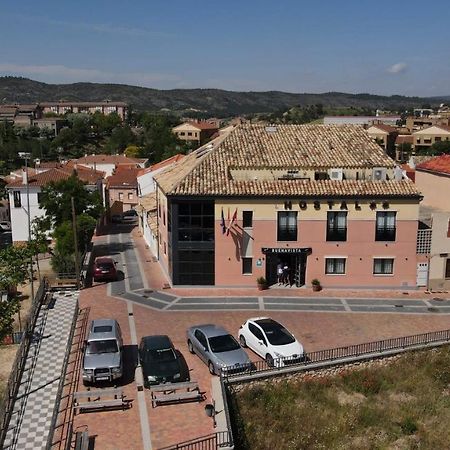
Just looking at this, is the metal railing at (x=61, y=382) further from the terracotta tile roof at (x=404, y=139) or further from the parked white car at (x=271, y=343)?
the terracotta tile roof at (x=404, y=139)

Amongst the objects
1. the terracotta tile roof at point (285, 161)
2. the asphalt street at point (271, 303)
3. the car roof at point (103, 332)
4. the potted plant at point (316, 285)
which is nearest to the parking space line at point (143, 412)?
the car roof at point (103, 332)

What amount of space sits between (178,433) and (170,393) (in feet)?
7.94

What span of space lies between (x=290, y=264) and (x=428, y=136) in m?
114

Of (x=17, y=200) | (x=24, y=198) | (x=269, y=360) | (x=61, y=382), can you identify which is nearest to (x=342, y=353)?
(x=269, y=360)

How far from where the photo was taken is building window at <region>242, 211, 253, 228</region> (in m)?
35.3

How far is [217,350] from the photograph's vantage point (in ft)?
77.1

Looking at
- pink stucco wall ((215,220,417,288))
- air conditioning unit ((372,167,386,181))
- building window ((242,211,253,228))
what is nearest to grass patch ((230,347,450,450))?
pink stucco wall ((215,220,417,288))

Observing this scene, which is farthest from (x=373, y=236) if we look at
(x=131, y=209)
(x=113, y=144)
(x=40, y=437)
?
(x=113, y=144)

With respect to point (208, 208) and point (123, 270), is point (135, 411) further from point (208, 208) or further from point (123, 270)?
point (123, 270)

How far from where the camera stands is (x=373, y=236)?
35.7 meters

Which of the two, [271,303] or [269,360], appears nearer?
[269,360]

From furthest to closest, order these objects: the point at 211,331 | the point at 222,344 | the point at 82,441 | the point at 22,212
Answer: the point at 22,212 → the point at 211,331 → the point at 222,344 → the point at 82,441

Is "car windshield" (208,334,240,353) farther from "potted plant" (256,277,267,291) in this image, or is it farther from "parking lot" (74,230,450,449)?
"potted plant" (256,277,267,291)

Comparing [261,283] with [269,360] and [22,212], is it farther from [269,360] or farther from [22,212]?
[22,212]
